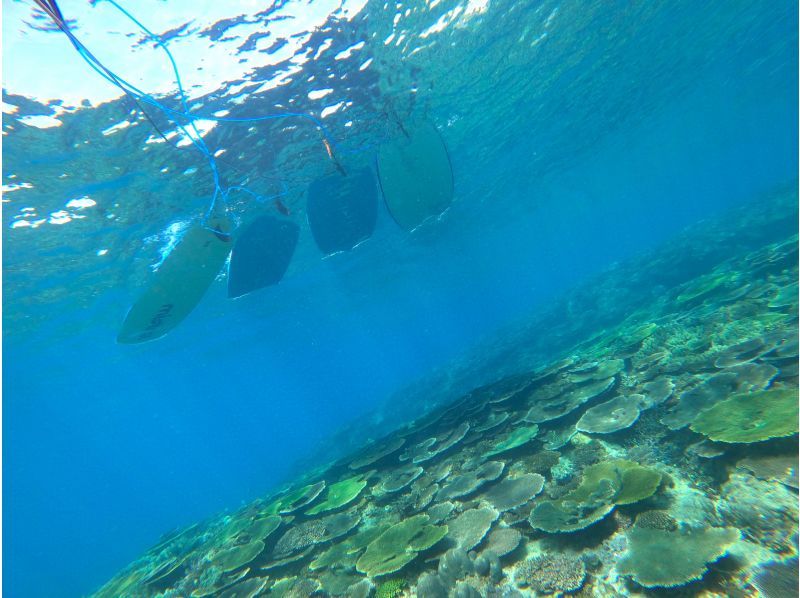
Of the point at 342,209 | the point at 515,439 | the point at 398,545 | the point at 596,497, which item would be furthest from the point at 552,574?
the point at 342,209

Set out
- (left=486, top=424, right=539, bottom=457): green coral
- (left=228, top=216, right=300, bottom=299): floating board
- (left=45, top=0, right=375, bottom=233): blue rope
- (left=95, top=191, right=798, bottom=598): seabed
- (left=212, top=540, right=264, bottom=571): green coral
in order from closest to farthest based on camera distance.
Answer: (left=95, top=191, right=798, bottom=598): seabed → (left=45, top=0, right=375, bottom=233): blue rope → (left=212, top=540, right=264, bottom=571): green coral → (left=486, top=424, right=539, bottom=457): green coral → (left=228, top=216, right=300, bottom=299): floating board

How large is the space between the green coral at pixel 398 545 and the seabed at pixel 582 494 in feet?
0.08

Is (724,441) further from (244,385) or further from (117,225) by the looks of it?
(244,385)

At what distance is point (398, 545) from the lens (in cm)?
399

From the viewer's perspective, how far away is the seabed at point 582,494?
2932mm

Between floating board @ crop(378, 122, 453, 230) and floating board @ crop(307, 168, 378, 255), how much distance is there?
111 cm

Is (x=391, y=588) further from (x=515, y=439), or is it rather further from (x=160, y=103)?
(x=160, y=103)

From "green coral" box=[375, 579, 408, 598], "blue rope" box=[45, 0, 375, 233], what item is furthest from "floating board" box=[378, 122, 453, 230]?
"green coral" box=[375, 579, 408, 598]

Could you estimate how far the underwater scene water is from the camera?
11.3ft

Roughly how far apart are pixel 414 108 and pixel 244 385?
7617 centimetres

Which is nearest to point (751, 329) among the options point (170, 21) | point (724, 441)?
point (724, 441)

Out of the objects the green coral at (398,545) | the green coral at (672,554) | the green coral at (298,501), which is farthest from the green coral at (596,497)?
the green coral at (298,501)

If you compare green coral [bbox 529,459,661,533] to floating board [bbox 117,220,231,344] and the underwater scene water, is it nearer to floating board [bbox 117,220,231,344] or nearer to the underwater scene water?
the underwater scene water

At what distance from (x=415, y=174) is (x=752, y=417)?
9063 mm
